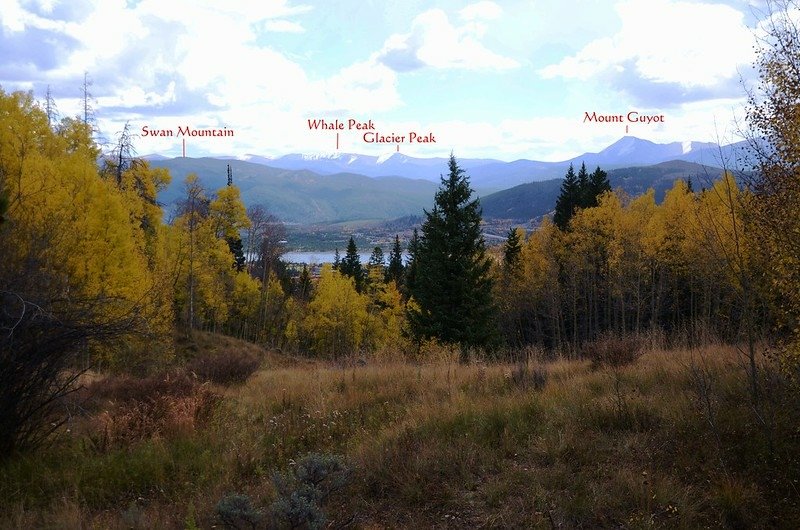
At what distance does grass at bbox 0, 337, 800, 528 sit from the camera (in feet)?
13.7

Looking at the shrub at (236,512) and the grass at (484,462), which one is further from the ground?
the shrub at (236,512)

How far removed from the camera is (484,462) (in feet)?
16.5

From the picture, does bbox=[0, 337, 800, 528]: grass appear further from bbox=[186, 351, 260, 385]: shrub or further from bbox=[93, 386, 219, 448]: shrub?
bbox=[186, 351, 260, 385]: shrub

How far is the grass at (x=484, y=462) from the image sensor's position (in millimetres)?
4164

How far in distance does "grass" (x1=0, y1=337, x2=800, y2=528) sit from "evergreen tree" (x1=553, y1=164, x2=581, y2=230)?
1440 inches

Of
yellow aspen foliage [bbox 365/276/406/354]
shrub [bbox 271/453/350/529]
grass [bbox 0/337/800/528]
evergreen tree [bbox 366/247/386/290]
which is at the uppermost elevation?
shrub [bbox 271/453/350/529]

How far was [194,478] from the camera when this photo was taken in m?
5.19

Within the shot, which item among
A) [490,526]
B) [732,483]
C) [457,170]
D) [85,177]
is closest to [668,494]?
[732,483]

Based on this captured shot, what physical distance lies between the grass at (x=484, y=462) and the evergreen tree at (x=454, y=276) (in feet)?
52.0

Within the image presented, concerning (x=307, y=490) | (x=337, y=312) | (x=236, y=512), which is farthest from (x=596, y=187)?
(x=236, y=512)

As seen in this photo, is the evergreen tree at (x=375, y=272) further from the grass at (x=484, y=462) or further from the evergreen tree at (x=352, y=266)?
the grass at (x=484, y=462)

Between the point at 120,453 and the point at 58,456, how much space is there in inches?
24.9

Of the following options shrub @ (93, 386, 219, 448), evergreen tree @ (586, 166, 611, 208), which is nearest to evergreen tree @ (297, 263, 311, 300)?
evergreen tree @ (586, 166, 611, 208)

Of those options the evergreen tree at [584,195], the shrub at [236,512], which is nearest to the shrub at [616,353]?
the shrub at [236,512]
